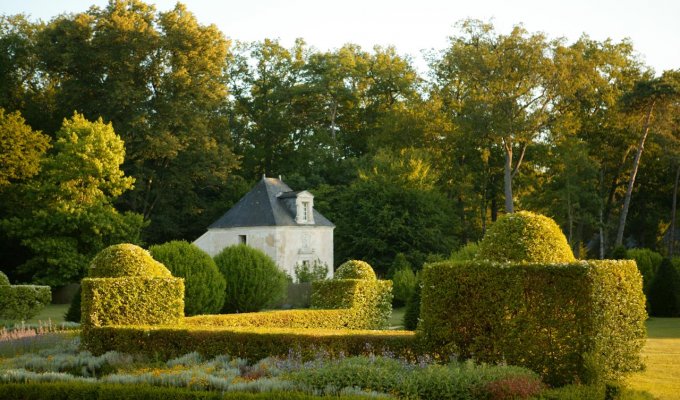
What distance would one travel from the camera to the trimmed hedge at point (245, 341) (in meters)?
13.9

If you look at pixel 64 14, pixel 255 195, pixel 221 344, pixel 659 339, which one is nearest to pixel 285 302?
pixel 255 195

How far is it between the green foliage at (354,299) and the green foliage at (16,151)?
2192 cm

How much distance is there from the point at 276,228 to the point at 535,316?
33.3 m

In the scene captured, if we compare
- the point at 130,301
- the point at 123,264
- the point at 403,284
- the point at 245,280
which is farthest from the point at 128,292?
the point at 403,284

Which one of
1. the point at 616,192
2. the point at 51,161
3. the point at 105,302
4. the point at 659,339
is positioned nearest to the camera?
the point at 105,302

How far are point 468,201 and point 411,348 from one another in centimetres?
4168

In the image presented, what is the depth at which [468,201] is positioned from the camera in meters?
54.6

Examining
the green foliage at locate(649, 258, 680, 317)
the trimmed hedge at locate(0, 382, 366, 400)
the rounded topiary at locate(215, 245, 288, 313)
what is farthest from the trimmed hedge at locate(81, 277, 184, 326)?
the green foliage at locate(649, 258, 680, 317)

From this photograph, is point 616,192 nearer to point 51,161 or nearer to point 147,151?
A: point 147,151

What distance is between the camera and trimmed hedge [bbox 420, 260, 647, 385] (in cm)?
1253

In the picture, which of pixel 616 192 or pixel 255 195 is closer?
pixel 255 195

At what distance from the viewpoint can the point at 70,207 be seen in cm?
4041

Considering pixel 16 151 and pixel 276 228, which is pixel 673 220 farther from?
pixel 16 151

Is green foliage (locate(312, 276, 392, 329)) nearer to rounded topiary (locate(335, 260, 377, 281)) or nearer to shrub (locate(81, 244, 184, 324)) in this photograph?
rounded topiary (locate(335, 260, 377, 281))
